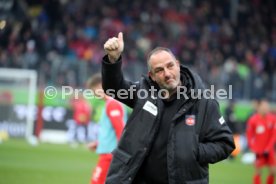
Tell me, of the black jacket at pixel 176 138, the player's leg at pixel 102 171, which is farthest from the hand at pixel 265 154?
the black jacket at pixel 176 138

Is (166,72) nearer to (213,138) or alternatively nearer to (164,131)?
(164,131)

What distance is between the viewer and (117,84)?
5684mm

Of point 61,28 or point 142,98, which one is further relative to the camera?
point 61,28

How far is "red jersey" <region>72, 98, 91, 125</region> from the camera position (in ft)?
83.9

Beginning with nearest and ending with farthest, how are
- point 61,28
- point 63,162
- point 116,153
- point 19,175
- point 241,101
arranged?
1. point 116,153
2. point 19,175
3. point 63,162
4. point 241,101
5. point 61,28

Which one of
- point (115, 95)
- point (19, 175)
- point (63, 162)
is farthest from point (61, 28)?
point (115, 95)

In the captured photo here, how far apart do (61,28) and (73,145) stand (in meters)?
7.56

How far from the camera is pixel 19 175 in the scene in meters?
15.2

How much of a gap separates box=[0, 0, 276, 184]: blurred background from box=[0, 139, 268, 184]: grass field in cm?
5

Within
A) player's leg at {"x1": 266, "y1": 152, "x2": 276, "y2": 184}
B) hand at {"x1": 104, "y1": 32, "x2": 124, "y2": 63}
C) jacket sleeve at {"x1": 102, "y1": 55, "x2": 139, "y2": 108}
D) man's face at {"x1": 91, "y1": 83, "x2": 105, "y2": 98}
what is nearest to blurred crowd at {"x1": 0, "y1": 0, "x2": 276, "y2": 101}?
player's leg at {"x1": 266, "y1": 152, "x2": 276, "y2": 184}

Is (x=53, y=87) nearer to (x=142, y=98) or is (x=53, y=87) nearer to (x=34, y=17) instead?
(x=34, y=17)

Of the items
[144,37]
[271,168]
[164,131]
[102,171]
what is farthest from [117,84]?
[144,37]

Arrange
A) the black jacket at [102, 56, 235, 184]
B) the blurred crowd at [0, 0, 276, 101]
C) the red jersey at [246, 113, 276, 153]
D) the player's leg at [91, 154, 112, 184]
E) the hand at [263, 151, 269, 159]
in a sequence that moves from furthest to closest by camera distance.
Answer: the blurred crowd at [0, 0, 276, 101]
the red jersey at [246, 113, 276, 153]
the hand at [263, 151, 269, 159]
the player's leg at [91, 154, 112, 184]
the black jacket at [102, 56, 235, 184]

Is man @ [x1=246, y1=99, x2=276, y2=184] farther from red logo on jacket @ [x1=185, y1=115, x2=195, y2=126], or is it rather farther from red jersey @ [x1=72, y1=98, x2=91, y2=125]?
red logo on jacket @ [x1=185, y1=115, x2=195, y2=126]
